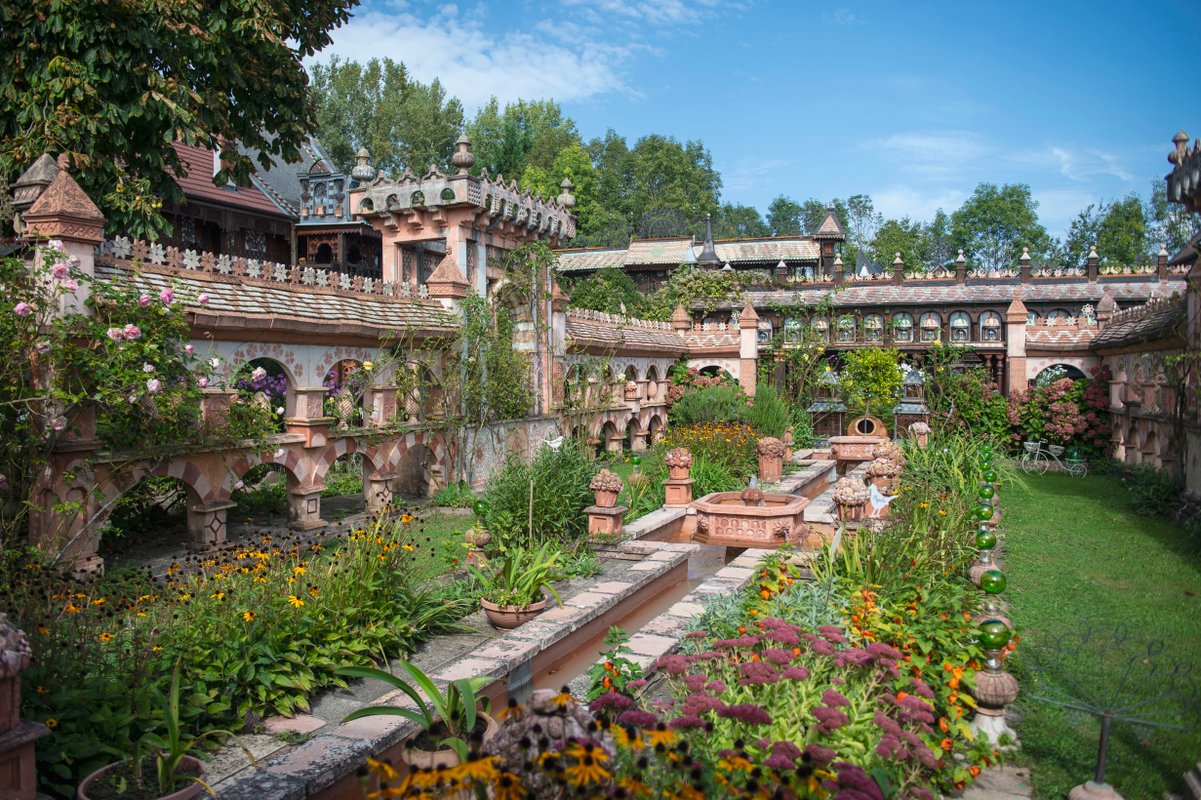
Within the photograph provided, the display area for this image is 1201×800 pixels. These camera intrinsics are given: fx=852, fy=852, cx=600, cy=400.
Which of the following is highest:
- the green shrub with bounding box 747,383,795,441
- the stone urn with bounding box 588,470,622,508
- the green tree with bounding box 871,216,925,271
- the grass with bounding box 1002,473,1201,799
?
the green tree with bounding box 871,216,925,271

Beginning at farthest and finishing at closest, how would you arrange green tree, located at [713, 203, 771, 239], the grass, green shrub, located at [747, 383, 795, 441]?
green tree, located at [713, 203, 771, 239], green shrub, located at [747, 383, 795, 441], the grass

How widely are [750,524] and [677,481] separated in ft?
A: 6.11

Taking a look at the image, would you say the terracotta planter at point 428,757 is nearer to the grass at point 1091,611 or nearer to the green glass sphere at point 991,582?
the grass at point 1091,611

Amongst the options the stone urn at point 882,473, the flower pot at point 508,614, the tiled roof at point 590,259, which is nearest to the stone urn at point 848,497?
the stone urn at point 882,473

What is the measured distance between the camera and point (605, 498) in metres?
10.2

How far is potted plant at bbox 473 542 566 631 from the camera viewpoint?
709cm

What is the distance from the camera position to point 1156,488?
488 inches

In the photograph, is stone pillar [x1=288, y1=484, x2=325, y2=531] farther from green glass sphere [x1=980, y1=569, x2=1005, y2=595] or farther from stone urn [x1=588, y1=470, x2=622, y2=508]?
green glass sphere [x1=980, y1=569, x2=1005, y2=595]

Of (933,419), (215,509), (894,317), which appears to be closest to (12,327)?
(215,509)

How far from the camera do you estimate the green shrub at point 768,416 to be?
17.7m

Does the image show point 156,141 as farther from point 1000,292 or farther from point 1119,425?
point 1000,292

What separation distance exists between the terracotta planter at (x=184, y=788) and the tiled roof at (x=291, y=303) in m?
5.59

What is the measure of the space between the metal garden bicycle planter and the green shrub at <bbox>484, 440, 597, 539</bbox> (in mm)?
11895

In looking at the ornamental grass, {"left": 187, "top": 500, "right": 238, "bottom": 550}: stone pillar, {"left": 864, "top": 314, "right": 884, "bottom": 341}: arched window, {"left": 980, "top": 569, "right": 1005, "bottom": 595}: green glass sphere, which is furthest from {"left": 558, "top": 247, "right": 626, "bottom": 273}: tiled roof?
{"left": 980, "top": 569, "right": 1005, "bottom": 595}: green glass sphere
